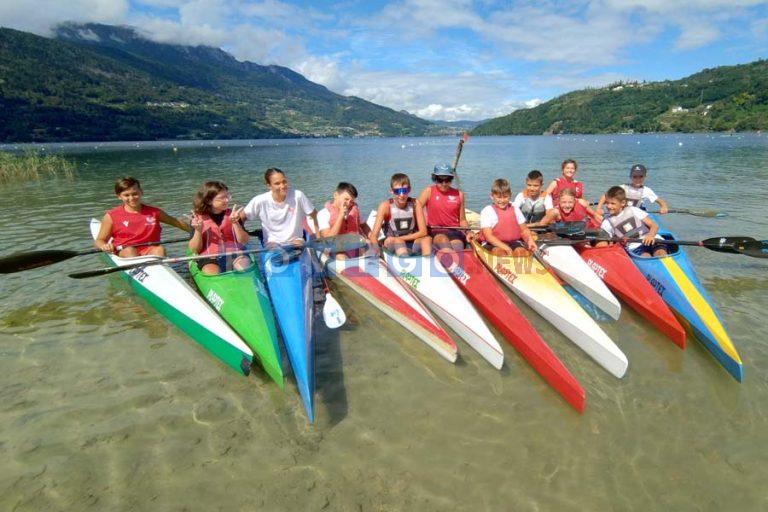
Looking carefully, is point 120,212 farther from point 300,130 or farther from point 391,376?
point 300,130

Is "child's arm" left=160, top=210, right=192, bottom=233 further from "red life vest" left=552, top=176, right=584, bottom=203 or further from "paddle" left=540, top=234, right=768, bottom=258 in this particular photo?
"red life vest" left=552, top=176, right=584, bottom=203

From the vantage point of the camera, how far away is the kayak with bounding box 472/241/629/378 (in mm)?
4379

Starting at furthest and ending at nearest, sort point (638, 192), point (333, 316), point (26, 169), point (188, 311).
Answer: point (26, 169), point (638, 192), point (188, 311), point (333, 316)

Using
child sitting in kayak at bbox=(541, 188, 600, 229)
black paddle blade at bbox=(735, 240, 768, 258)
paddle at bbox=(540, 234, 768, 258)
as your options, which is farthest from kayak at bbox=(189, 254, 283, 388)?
black paddle blade at bbox=(735, 240, 768, 258)

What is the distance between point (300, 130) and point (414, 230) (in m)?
207

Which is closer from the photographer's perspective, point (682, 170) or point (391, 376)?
point (391, 376)

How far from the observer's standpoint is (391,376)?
4500 mm

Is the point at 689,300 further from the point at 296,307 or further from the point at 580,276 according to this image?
the point at 296,307

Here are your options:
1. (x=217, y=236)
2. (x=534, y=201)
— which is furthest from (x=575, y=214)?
(x=217, y=236)

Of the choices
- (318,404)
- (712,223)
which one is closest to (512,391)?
(318,404)

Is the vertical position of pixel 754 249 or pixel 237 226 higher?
pixel 237 226

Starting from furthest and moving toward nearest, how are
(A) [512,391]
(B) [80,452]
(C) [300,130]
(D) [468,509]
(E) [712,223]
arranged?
(C) [300,130]
(E) [712,223]
(A) [512,391]
(B) [80,452]
(D) [468,509]

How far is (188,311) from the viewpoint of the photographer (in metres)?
5.04

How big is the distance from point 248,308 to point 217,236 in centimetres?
192
